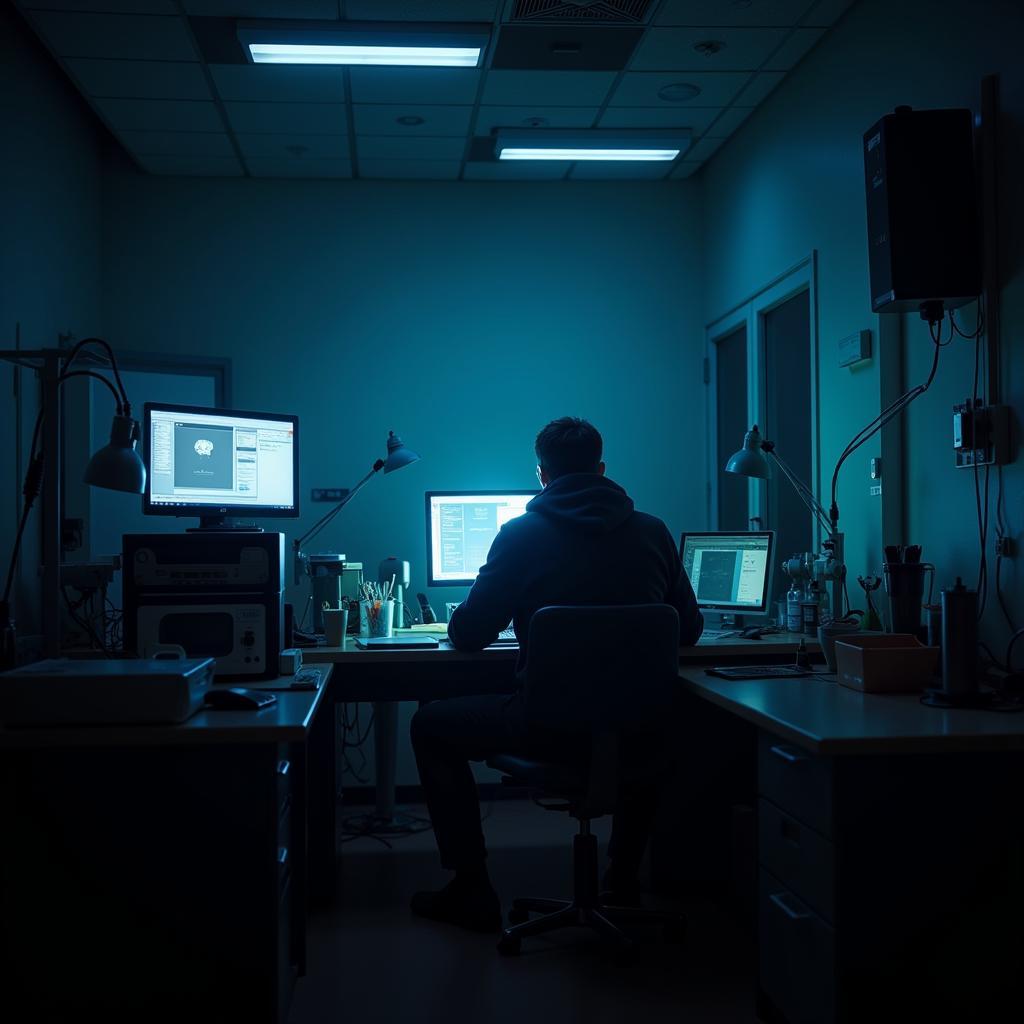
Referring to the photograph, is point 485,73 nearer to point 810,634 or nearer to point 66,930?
point 810,634

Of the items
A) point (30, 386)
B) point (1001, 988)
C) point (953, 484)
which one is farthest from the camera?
point (30, 386)

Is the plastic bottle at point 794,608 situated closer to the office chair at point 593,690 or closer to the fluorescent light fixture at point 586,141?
the office chair at point 593,690

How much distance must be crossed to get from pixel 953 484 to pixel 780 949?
1302 mm

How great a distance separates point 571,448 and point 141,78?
7.30 feet

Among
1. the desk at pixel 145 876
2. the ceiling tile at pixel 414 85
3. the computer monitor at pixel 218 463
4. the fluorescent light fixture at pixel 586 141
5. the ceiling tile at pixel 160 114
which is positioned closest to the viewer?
the desk at pixel 145 876

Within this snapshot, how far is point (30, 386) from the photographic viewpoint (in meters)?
3.44

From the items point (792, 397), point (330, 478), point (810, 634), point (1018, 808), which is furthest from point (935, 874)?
point (330, 478)

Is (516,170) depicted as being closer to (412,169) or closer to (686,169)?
(412,169)

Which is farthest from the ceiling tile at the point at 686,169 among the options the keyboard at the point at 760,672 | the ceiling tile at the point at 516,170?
the keyboard at the point at 760,672

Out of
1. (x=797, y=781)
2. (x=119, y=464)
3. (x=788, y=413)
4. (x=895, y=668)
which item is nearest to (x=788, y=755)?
(x=797, y=781)

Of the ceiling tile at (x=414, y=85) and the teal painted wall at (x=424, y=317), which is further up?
the ceiling tile at (x=414, y=85)

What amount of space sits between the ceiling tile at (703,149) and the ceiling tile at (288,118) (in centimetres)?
152

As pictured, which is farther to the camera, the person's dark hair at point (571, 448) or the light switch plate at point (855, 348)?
the light switch plate at point (855, 348)

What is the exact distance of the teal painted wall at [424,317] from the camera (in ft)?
14.9
